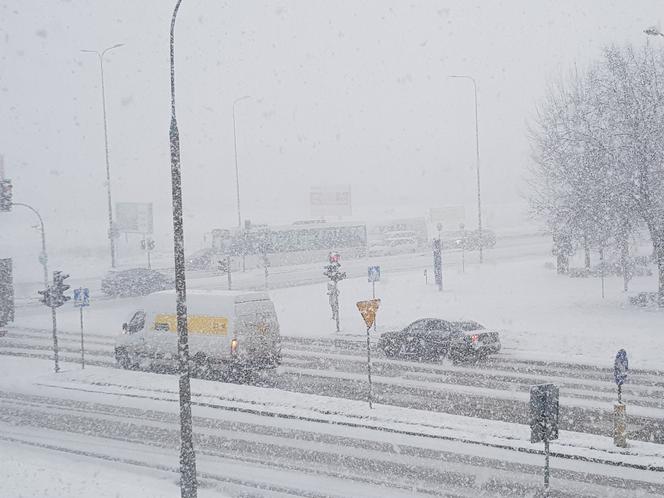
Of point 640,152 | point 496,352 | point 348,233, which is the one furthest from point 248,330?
point 348,233

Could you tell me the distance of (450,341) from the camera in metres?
21.5

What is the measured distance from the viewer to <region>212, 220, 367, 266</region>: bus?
52.8 m

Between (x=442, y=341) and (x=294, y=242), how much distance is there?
1397 inches

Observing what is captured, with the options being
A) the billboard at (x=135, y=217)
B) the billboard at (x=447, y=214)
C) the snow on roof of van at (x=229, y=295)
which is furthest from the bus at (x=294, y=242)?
the snow on roof of van at (x=229, y=295)

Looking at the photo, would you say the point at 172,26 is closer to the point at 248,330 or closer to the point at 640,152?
the point at 248,330

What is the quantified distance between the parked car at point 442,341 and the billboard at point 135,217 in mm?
44210

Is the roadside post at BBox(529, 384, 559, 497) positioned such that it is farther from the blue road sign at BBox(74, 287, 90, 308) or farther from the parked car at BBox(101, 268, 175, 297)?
the parked car at BBox(101, 268, 175, 297)

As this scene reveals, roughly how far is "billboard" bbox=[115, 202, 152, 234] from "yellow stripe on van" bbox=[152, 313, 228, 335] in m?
43.9

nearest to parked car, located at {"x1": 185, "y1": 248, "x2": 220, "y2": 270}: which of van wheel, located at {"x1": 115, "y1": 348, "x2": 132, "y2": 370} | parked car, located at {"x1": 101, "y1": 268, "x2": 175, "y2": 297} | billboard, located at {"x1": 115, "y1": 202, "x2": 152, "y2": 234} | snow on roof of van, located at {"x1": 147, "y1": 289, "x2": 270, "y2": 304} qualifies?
billboard, located at {"x1": 115, "y1": 202, "x2": 152, "y2": 234}

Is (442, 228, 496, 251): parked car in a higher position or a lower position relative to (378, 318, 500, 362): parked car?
higher

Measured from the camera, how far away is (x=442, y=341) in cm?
2167

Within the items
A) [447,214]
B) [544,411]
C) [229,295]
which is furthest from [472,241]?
[544,411]

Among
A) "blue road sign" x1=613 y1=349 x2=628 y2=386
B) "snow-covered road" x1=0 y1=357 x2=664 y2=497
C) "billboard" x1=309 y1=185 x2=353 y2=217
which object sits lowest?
"snow-covered road" x1=0 y1=357 x2=664 y2=497

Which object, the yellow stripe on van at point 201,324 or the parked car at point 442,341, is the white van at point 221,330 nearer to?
the yellow stripe on van at point 201,324
